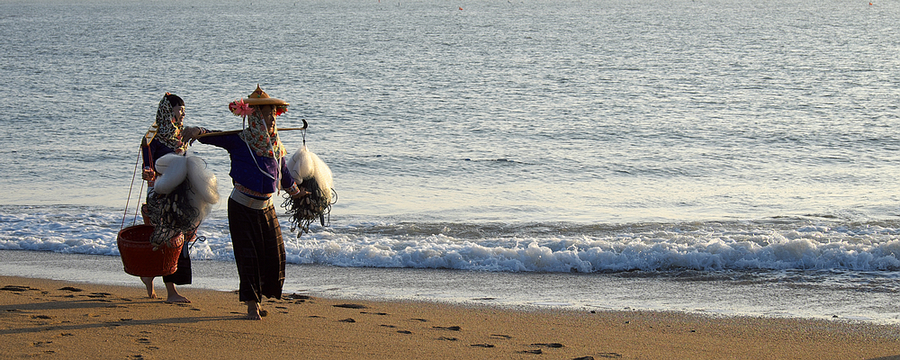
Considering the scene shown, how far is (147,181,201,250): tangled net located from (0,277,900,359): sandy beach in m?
0.48

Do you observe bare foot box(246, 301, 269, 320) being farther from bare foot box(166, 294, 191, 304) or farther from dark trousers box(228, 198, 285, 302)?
bare foot box(166, 294, 191, 304)

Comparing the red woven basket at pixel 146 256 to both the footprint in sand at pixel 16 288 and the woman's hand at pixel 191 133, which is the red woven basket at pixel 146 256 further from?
the footprint in sand at pixel 16 288

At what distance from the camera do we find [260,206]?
15.7 feet

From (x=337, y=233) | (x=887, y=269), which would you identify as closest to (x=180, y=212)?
(x=337, y=233)

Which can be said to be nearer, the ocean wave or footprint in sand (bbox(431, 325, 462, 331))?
footprint in sand (bbox(431, 325, 462, 331))

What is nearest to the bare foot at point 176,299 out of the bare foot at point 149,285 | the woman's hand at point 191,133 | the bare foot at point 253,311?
the bare foot at point 149,285

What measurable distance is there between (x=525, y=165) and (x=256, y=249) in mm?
10505

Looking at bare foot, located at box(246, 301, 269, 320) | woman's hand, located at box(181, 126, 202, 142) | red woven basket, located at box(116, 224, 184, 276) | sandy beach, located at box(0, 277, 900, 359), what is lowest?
sandy beach, located at box(0, 277, 900, 359)

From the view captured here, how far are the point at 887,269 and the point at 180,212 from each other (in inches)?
239

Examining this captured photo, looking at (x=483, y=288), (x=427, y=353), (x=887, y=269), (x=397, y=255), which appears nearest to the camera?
(x=427, y=353)

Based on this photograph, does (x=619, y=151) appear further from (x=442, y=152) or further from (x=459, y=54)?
(x=459, y=54)

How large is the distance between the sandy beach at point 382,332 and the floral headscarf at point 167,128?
1.04 m

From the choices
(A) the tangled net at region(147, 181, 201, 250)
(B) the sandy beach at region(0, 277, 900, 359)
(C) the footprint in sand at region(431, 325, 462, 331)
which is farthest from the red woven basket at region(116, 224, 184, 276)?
(C) the footprint in sand at region(431, 325, 462, 331)

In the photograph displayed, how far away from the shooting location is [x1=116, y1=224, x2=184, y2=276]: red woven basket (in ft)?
16.6
